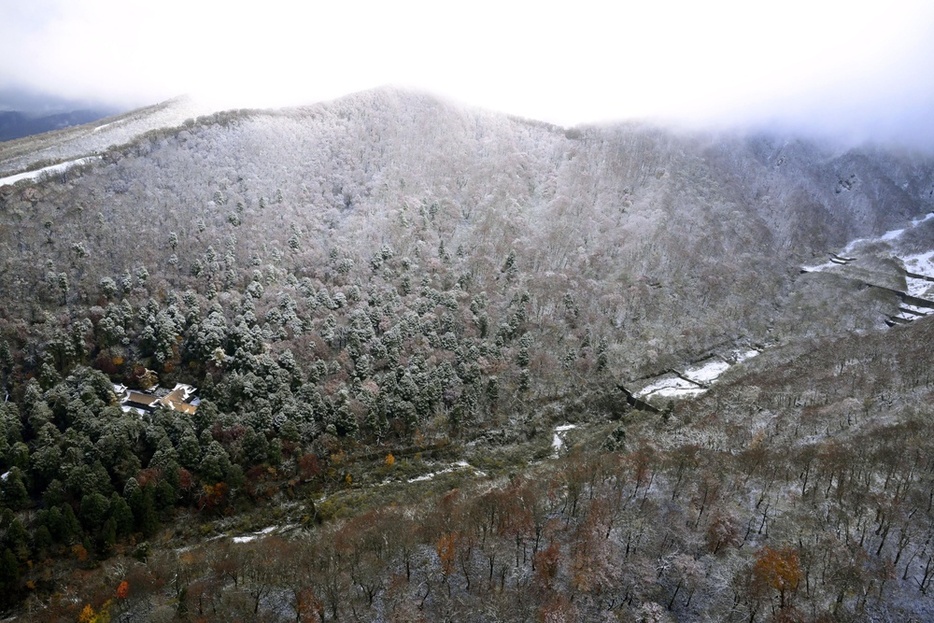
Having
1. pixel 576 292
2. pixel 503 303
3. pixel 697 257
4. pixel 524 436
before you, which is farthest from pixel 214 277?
pixel 697 257

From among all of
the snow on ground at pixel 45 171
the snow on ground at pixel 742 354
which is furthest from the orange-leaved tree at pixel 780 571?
the snow on ground at pixel 45 171

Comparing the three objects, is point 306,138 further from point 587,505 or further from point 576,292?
point 587,505

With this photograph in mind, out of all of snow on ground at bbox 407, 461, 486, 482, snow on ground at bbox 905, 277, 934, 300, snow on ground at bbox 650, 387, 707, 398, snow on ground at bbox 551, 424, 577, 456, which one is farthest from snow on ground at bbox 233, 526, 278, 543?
snow on ground at bbox 905, 277, 934, 300

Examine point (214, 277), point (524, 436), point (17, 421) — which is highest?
point (214, 277)

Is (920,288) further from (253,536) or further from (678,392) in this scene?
(253,536)

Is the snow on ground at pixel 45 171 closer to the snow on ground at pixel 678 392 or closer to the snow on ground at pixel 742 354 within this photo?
the snow on ground at pixel 678 392

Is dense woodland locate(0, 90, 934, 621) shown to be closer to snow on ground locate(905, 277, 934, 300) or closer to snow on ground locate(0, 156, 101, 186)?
snow on ground locate(0, 156, 101, 186)
